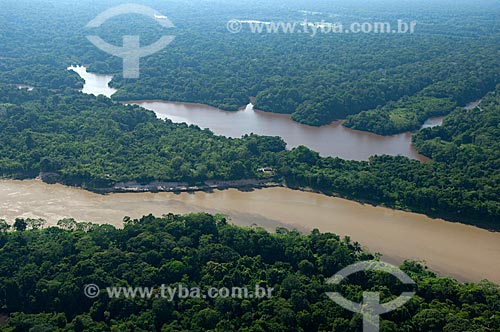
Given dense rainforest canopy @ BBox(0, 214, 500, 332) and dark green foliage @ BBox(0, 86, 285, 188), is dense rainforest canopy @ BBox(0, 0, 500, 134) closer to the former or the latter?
dark green foliage @ BBox(0, 86, 285, 188)

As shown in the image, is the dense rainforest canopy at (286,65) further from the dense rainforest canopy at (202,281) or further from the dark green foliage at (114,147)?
the dense rainforest canopy at (202,281)

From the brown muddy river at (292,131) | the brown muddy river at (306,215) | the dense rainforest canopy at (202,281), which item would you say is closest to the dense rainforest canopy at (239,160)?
the brown muddy river at (306,215)

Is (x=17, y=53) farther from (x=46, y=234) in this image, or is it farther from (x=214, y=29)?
(x=46, y=234)

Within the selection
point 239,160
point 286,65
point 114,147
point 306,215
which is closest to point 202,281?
point 306,215

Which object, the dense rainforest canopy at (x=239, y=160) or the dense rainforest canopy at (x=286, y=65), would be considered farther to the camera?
the dense rainforest canopy at (x=286, y=65)

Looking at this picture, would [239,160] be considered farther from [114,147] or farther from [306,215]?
[114,147]

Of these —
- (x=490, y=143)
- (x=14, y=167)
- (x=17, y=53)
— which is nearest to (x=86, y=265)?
(x=14, y=167)
